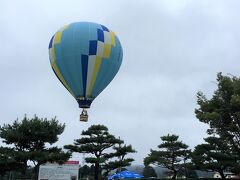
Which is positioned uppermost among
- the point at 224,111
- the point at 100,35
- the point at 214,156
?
the point at 100,35

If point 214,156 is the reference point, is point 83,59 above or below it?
above

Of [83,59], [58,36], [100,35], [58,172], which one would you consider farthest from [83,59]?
[58,172]

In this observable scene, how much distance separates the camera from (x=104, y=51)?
21.7 metres

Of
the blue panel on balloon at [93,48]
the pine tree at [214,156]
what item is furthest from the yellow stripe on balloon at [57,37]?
the pine tree at [214,156]

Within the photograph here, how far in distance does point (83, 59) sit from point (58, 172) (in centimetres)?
604

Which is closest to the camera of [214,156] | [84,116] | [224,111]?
[84,116]

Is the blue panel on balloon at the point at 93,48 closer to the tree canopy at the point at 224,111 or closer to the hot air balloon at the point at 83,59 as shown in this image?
the hot air balloon at the point at 83,59

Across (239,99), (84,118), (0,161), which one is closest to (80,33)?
(84,118)

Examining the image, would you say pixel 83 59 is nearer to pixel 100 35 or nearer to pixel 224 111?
pixel 100 35

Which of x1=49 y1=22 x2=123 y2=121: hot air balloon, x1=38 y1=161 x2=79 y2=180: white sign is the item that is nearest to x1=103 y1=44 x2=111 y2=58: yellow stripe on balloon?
x1=49 y1=22 x2=123 y2=121: hot air balloon

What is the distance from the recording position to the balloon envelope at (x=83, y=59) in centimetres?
2145

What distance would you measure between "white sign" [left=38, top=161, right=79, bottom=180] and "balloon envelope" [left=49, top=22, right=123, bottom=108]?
158 inches

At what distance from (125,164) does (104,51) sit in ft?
46.3

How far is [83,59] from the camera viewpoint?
21.6 m
